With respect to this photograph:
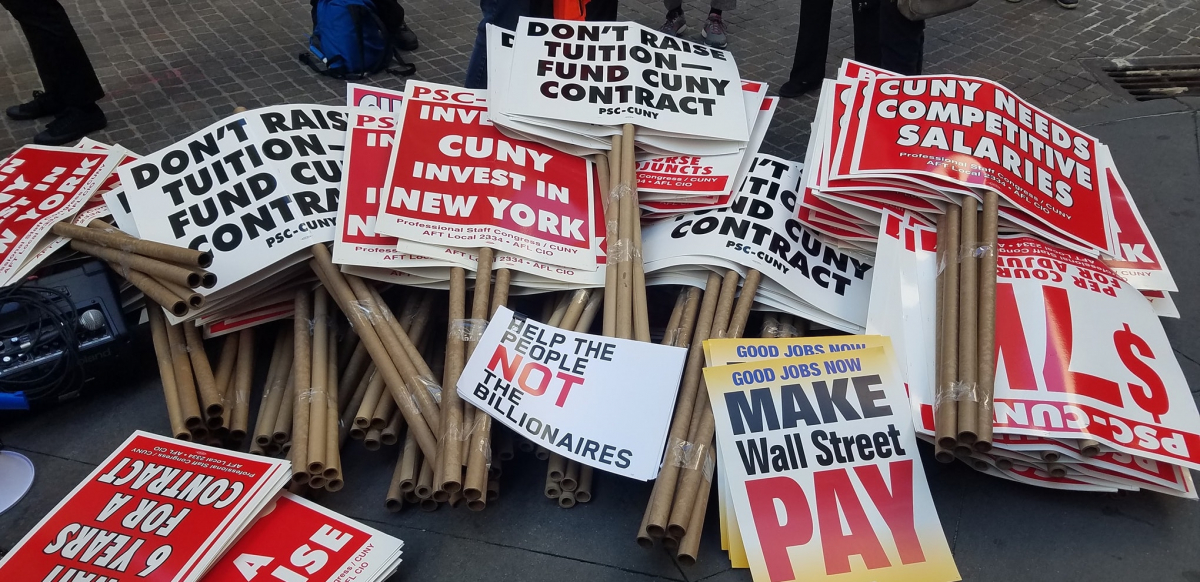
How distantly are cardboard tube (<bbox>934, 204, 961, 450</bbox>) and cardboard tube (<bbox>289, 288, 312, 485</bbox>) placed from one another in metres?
1.93

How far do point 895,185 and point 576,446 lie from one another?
4.83 feet

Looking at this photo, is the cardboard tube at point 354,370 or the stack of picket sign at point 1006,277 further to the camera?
the cardboard tube at point 354,370

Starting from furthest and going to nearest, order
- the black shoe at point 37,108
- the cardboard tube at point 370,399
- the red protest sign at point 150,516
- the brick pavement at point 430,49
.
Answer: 1. the brick pavement at point 430,49
2. the black shoe at point 37,108
3. the cardboard tube at point 370,399
4. the red protest sign at point 150,516

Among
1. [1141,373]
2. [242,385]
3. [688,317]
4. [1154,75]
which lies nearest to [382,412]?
Result: [242,385]

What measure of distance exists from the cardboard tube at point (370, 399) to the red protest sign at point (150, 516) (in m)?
0.30

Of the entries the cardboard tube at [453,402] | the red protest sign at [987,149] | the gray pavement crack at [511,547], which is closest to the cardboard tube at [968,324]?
the red protest sign at [987,149]

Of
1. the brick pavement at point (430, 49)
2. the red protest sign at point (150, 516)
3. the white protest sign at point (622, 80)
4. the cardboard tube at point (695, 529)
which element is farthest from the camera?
the brick pavement at point (430, 49)

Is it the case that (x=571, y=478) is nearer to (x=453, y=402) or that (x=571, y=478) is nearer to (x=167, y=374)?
(x=453, y=402)

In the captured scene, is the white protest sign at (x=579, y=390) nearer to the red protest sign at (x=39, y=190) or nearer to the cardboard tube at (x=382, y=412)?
the cardboard tube at (x=382, y=412)

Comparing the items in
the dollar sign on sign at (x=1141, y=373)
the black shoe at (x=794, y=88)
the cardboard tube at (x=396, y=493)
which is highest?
the black shoe at (x=794, y=88)

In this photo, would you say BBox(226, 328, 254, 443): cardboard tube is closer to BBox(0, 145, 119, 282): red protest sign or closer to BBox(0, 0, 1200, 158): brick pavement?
BBox(0, 145, 119, 282): red protest sign

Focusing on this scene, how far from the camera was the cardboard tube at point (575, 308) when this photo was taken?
3.06 metres

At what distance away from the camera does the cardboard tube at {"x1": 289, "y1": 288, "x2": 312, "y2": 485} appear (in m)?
2.71

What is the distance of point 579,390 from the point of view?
274cm
